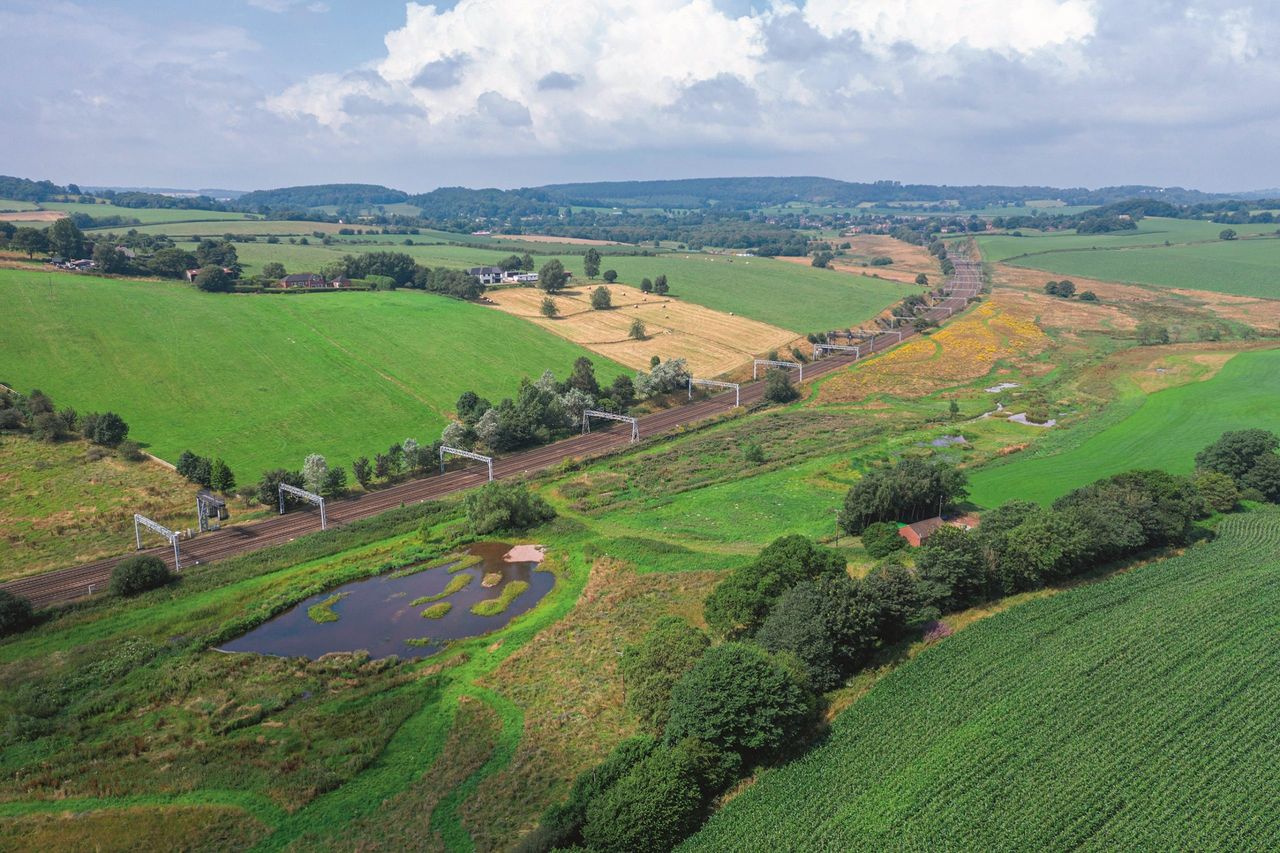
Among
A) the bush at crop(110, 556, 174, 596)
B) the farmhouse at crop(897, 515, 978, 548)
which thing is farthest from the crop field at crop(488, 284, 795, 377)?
the bush at crop(110, 556, 174, 596)

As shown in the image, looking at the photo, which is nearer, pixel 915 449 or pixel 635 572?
pixel 635 572

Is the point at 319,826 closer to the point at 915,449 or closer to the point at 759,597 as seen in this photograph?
the point at 759,597

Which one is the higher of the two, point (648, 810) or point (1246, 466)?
point (1246, 466)

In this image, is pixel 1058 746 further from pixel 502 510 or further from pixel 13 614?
pixel 13 614

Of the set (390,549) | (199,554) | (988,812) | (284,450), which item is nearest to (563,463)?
(390,549)

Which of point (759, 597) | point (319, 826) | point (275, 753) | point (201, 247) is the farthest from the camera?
point (201, 247)

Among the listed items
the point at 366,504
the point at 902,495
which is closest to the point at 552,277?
the point at 366,504

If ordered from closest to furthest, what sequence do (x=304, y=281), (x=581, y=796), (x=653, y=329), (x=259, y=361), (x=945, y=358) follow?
1. (x=581, y=796)
2. (x=259, y=361)
3. (x=945, y=358)
4. (x=653, y=329)
5. (x=304, y=281)
